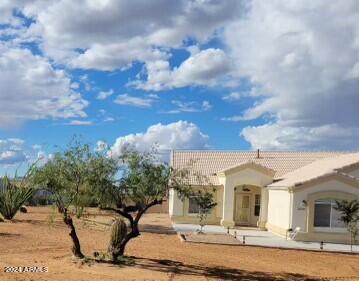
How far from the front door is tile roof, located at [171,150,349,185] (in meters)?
2.77

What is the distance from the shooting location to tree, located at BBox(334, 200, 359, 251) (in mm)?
27156

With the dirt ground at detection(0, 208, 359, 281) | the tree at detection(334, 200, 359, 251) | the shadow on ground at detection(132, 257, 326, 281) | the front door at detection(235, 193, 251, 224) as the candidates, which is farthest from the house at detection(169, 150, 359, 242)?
the shadow on ground at detection(132, 257, 326, 281)

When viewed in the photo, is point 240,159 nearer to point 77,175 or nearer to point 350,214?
point 350,214

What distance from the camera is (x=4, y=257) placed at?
17.3m

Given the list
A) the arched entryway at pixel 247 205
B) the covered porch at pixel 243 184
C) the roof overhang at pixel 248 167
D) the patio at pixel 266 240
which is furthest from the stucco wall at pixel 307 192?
the arched entryway at pixel 247 205

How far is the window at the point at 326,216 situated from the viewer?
95.6 feet

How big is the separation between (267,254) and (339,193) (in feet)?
27.6

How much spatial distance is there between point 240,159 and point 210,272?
2403 centimetres

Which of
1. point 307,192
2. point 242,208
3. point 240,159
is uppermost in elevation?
point 240,159

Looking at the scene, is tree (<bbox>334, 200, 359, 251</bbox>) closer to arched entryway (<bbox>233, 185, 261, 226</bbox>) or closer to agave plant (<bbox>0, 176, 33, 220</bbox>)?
arched entryway (<bbox>233, 185, 261, 226</bbox>)

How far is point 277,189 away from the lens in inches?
1278

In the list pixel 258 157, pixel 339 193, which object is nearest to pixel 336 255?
pixel 339 193

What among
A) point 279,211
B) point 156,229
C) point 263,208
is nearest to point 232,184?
point 263,208

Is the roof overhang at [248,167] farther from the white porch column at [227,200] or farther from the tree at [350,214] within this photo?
the tree at [350,214]
